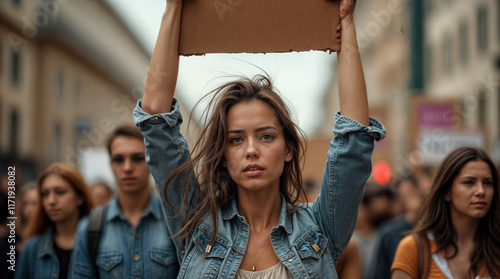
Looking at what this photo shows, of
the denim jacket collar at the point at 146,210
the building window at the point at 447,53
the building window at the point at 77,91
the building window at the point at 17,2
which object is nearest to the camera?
the denim jacket collar at the point at 146,210

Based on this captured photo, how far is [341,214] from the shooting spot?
2629mm

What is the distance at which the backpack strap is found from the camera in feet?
12.3

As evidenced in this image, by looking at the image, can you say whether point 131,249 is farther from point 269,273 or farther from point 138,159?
point 269,273

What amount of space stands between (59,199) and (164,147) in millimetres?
2229

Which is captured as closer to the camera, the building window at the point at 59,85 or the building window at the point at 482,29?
the building window at the point at 59,85

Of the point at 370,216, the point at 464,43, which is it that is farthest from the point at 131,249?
the point at 464,43

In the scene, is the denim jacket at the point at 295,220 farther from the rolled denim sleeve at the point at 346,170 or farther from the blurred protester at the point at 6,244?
the blurred protester at the point at 6,244

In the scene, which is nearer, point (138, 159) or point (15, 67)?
point (138, 159)

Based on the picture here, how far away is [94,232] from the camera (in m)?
3.89

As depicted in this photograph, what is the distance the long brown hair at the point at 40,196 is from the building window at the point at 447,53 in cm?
2531

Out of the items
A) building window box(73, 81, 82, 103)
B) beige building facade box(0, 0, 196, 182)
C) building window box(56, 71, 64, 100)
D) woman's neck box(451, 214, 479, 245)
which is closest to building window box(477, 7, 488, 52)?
beige building facade box(0, 0, 196, 182)

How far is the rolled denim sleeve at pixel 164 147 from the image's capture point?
2.60m

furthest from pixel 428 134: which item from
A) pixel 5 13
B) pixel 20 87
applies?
pixel 20 87

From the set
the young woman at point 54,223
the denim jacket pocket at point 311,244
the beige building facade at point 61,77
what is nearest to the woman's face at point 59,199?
the young woman at point 54,223
